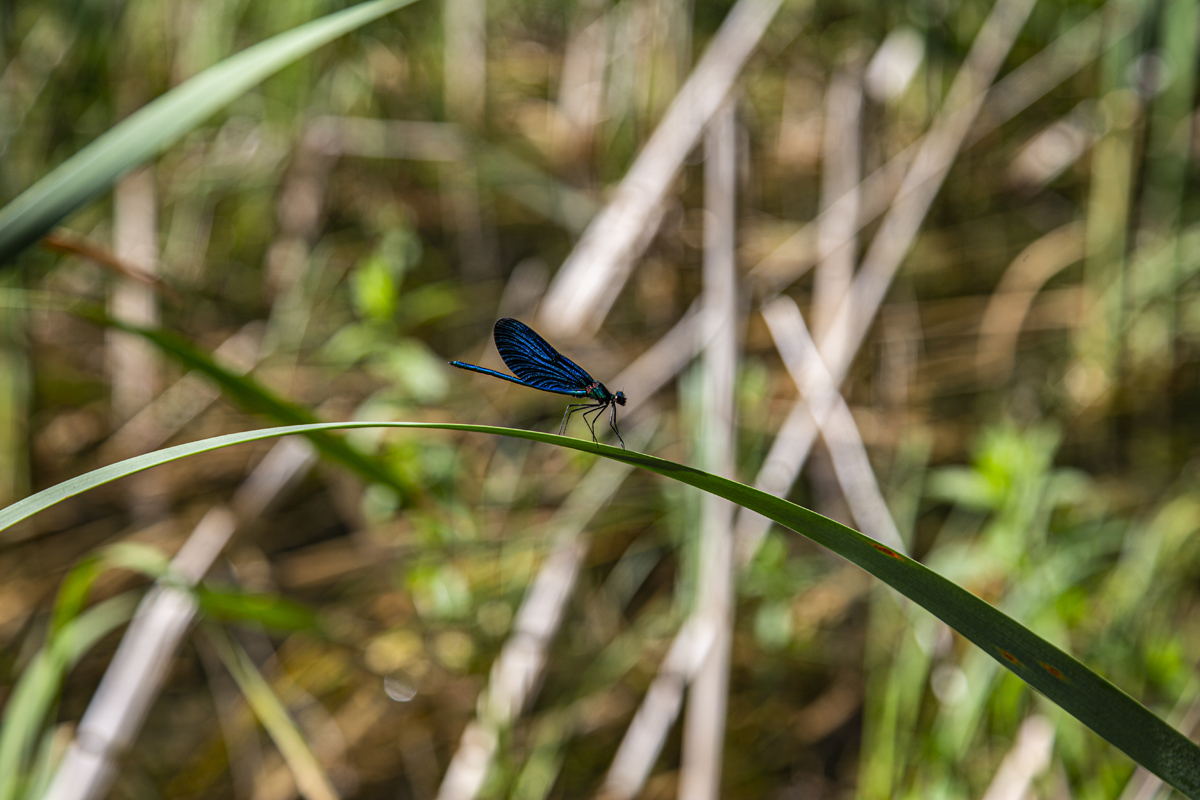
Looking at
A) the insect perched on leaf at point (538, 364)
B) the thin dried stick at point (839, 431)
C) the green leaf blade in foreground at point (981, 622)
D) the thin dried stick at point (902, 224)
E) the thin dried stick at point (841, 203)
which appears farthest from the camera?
the thin dried stick at point (841, 203)

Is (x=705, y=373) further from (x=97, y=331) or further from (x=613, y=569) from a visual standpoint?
(x=97, y=331)

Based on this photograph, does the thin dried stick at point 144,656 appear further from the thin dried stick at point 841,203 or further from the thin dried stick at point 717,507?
the thin dried stick at point 841,203

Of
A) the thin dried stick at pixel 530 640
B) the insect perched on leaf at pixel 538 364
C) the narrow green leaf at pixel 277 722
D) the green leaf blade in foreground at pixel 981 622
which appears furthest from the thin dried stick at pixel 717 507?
the green leaf blade in foreground at pixel 981 622

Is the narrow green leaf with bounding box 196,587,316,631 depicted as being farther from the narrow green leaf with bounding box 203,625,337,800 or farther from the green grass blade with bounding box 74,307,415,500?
the green grass blade with bounding box 74,307,415,500

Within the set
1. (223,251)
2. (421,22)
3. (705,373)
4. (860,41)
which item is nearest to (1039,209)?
(860,41)

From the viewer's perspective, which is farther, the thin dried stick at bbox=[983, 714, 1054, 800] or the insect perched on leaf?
the thin dried stick at bbox=[983, 714, 1054, 800]

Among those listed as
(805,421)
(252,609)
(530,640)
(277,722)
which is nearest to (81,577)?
(252,609)

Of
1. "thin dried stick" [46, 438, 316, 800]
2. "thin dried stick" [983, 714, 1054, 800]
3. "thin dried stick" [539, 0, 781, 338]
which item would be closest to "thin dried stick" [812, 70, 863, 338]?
"thin dried stick" [539, 0, 781, 338]
